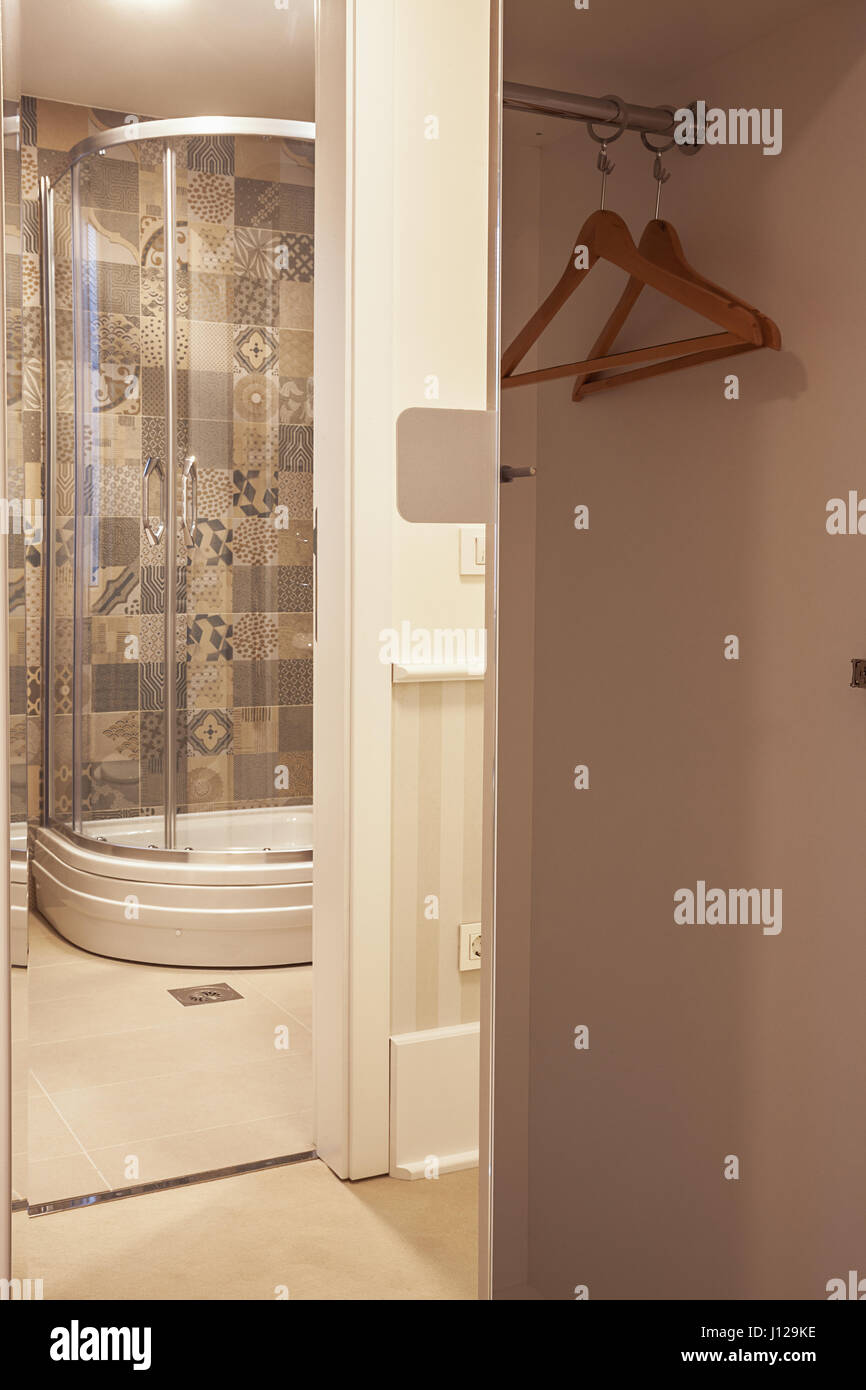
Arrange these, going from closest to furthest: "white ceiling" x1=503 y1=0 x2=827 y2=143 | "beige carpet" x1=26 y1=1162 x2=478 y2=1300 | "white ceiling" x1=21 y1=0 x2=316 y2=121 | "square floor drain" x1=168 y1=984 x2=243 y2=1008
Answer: "white ceiling" x1=503 y1=0 x2=827 y2=143 < "beige carpet" x1=26 y1=1162 x2=478 y2=1300 < "square floor drain" x1=168 y1=984 x2=243 y2=1008 < "white ceiling" x1=21 y1=0 x2=316 y2=121

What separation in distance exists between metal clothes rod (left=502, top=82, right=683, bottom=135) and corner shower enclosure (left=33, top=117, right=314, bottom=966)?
2076 millimetres

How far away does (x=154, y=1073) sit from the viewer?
86.5 inches

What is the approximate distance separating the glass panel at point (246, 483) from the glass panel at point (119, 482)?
78 mm

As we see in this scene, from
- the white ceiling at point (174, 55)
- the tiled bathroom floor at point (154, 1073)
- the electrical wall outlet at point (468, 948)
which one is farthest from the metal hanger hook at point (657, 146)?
the white ceiling at point (174, 55)

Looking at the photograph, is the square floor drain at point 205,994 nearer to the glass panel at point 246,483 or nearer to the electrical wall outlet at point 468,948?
the glass panel at point 246,483

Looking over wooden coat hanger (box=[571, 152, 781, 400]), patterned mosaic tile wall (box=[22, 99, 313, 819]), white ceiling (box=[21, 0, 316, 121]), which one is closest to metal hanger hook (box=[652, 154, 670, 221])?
wooden coat hanger (box=[571, 152, 781, 400])

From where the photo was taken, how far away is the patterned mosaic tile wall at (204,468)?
302 centimetres

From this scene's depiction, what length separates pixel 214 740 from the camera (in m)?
3.12


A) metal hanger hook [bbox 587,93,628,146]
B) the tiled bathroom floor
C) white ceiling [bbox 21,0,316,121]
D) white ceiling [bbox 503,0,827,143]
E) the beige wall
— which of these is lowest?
the tiled bathroom floor

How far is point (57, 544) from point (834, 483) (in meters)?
2.58

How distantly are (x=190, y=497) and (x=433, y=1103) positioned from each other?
1.79 m

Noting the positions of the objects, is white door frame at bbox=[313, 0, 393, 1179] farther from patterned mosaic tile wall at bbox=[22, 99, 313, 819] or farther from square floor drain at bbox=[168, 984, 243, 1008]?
patterned mosaic tile wall at bbox=[22, 99, 313, 819]

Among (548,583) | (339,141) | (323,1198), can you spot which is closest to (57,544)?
(339,141)

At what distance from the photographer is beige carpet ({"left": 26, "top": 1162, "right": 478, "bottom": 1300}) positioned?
152 centimetres
